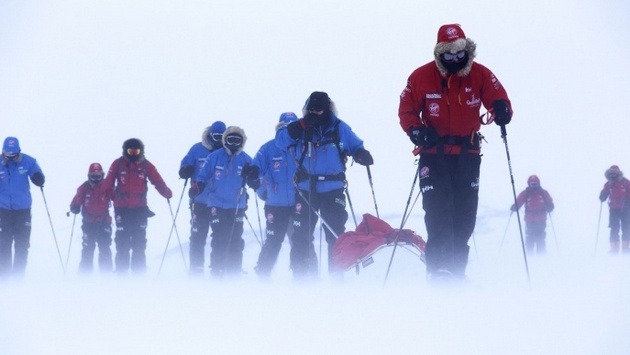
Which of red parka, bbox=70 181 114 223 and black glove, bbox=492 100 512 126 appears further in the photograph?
red parka, bbox=70 181 114 223

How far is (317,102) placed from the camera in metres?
8.97

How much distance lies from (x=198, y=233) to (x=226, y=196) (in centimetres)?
113

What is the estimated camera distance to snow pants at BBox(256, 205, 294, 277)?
10289 mm

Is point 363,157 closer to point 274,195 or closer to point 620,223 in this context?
point 274,195

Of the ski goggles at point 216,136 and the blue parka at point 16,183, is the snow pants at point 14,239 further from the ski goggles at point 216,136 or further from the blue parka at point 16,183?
the ski goggles at point 216,136

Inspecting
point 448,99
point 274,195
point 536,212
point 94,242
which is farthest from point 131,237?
point 536,212

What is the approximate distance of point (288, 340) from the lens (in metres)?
4.50

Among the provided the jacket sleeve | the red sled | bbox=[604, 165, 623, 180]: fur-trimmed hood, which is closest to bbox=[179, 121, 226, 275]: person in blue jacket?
the jacket sleeve

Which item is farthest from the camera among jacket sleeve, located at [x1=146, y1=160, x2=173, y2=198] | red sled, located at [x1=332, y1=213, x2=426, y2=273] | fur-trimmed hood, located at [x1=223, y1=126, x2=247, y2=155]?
jacket sleeve, located at [x1=146, y1=160, x2=173, y2=198]

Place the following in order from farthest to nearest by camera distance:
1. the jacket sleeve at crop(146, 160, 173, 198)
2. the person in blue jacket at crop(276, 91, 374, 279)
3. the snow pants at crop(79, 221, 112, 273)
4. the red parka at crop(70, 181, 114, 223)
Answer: the red parka at crop(70, 181, 114, 223), the snow pants at crop(79, 221, 112, 273), the jacket sleeve at crop(146, 160, 173, 198), the person in blue jacket at crop(276, 91, 374, 279)

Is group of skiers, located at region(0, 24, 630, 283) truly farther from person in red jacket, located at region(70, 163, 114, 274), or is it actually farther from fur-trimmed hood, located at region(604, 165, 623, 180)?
fur-trimmed hood, located at region(604, 165, 623, 180)

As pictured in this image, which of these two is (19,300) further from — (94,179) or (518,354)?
(94,179)

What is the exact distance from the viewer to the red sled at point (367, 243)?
7.57 meters

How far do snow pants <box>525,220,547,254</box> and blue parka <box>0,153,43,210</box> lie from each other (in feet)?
37.1
